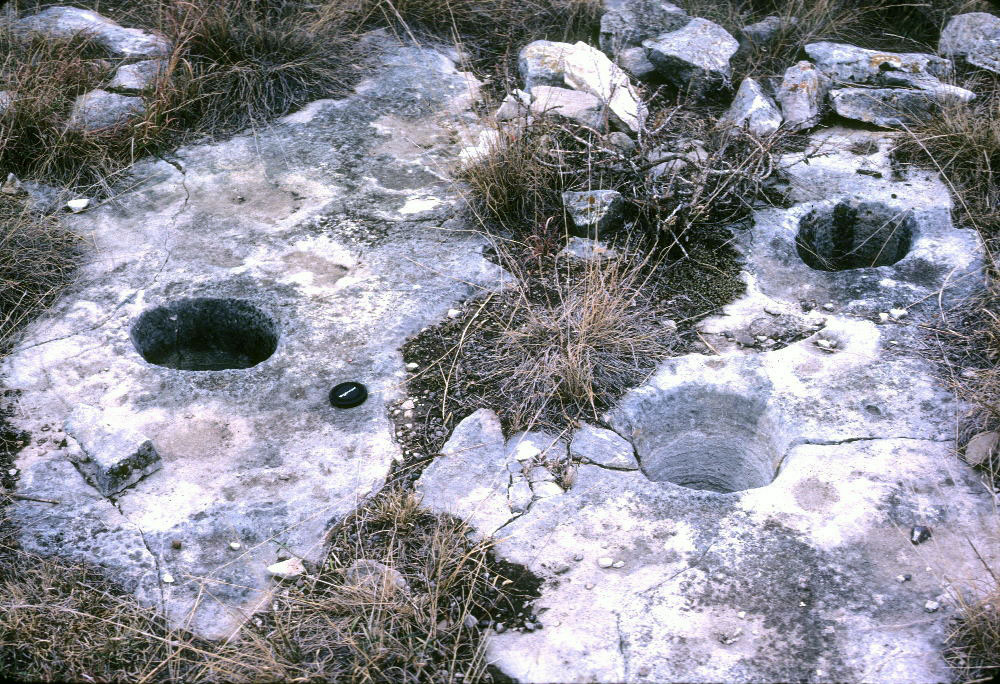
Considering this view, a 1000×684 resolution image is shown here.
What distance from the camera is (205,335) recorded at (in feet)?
11.2

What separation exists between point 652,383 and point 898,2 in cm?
375

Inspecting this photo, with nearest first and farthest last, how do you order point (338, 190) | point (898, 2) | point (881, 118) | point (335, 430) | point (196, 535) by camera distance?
point (196, 535)
point (335, 430)
point (338, 190)
point (881, 118)
point (898, 2)

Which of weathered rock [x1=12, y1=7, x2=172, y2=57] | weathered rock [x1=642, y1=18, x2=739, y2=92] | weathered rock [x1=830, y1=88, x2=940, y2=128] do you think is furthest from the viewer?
weathered rock [x1=12, y1=7, x2=172, y2=57]

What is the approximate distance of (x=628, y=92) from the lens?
4.33 m

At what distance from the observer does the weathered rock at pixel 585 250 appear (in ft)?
11.3

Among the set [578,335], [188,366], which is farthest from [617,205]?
[188,366]

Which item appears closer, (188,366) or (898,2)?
(188,366)

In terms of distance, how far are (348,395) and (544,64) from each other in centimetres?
229

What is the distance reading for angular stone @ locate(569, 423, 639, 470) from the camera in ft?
8.95

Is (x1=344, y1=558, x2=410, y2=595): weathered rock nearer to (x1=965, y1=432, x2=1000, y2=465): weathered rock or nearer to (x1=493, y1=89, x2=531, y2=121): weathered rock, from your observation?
(x1=965, y1=432, x2=1000, y2=465): weathered rock

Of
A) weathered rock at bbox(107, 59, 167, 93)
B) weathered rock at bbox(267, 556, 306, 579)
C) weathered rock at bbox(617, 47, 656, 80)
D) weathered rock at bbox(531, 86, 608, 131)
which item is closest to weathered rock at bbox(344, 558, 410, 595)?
weathered rock at bbox(267, 556, 306, 579)

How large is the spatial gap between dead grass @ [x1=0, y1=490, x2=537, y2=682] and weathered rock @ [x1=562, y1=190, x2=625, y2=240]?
161 centimetres

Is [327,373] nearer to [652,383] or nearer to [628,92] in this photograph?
[652,383]

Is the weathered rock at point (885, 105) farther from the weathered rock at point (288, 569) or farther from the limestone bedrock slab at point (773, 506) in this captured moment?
the weathered rock at point (288, 569)
